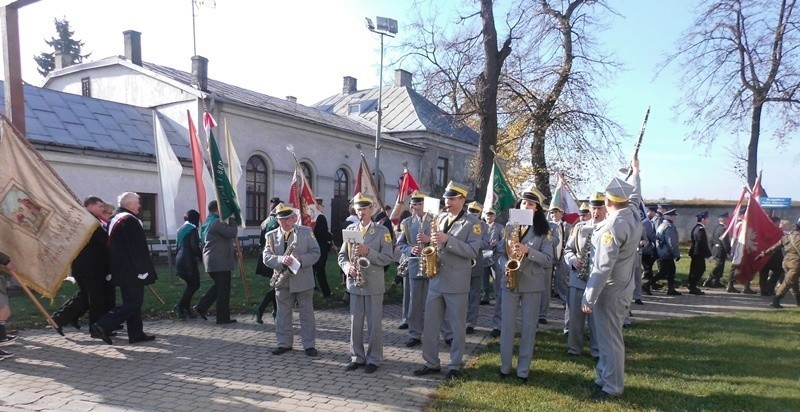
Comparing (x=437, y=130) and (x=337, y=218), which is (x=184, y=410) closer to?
(x=337, y=218)

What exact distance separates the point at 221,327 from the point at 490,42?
970 centimetres

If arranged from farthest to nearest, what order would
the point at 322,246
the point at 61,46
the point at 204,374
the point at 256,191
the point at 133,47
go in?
the point at 61,46 → the point at 133,47 → the point at 256,191 → the point at 322,246 → the point at 204,374

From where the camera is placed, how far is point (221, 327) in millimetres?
8422

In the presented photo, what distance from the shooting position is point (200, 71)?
22.1 meters

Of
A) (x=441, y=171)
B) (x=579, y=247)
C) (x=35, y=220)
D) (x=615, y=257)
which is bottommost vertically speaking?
(x=579, y=247)

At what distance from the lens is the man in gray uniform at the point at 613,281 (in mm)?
5309

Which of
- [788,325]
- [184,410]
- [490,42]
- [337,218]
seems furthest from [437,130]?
[184,410]

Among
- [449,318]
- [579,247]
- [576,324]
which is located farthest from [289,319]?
[579,247]

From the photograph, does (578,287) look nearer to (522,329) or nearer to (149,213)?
(522,329)

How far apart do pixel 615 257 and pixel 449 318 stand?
1.93 meters

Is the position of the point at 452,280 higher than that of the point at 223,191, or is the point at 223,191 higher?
the point at 223,191

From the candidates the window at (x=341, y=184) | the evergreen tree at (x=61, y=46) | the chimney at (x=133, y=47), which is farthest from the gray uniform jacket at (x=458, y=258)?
the evergreen tree at (x=61, y=46)

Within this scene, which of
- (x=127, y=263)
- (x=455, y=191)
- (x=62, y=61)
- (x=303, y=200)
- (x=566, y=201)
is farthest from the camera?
(x=62, y=61)

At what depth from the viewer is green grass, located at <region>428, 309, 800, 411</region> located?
5328mm
